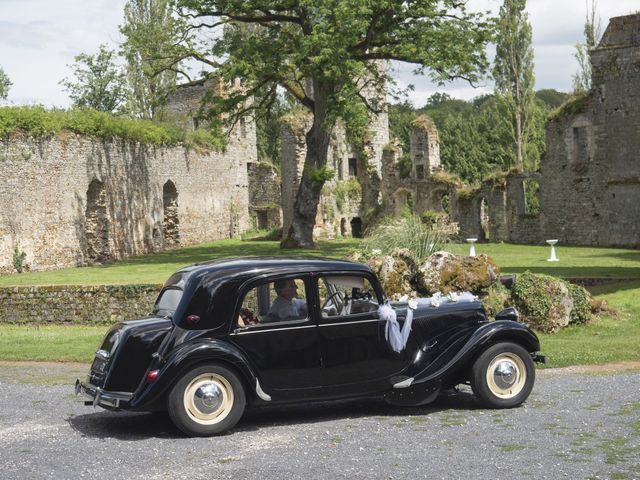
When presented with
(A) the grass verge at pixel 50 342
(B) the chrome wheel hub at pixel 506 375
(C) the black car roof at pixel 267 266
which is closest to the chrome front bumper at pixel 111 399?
(C) the black car roof at pixel 267 266

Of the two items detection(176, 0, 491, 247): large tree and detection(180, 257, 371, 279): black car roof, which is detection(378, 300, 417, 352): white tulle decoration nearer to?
detection(180, 257, 371, 279): black car roof

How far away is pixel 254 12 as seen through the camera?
36.4 metres

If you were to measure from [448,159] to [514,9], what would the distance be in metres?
18.2

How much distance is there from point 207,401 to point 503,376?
307 cm

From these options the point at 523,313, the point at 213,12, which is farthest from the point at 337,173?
the point at 523,313

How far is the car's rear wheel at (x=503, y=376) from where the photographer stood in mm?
10227

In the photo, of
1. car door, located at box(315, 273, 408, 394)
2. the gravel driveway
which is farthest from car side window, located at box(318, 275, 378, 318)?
the gravel driveway

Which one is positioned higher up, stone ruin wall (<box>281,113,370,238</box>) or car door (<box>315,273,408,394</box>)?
stone ruin wall (<box>281,113,370,238</box>)

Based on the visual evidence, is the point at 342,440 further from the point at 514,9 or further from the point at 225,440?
the point at 514,9

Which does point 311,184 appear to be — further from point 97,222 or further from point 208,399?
point 208,399

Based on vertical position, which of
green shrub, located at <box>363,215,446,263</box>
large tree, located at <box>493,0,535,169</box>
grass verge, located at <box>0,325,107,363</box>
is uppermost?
large tree, located at <box>493,0,535,169</box>

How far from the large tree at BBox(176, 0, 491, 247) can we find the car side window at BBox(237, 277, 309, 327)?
22.7 meters

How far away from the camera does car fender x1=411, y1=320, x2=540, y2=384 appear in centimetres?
1021

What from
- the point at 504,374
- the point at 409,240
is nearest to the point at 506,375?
the point at 504,374
